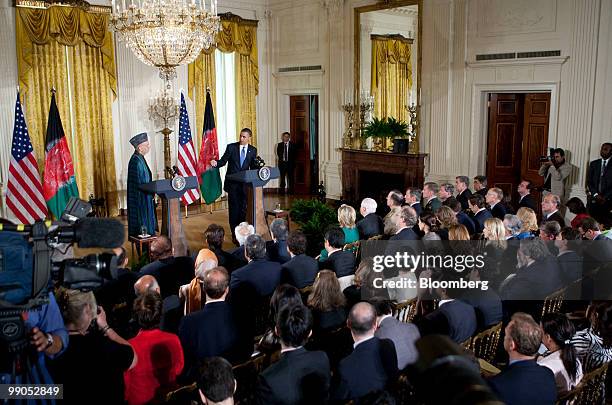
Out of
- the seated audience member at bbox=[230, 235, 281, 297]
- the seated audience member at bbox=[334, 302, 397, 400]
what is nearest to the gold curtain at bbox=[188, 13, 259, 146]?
the seated audience member at bbox=[230, 235, 281, 297]

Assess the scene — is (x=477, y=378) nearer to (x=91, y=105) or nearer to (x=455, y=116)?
(x=455, y=116)

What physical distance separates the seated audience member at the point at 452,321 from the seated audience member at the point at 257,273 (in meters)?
1.26

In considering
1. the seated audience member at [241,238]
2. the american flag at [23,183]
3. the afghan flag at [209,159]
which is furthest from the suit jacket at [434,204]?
the american flag at [23,183]

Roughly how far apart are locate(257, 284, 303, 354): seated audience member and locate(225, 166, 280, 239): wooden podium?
346cm

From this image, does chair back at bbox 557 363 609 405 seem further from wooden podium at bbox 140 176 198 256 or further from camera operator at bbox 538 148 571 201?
camera operator at bbox 538 148 571 201

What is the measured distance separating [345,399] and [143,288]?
1552mm

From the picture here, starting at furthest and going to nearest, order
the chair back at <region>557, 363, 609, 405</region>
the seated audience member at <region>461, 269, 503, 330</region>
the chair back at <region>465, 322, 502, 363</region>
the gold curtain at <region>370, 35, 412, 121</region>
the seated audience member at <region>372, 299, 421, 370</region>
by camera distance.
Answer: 1. the gold curtain at <region>370, 35, 412, 121</region>
2. the seated audience member at <region>461, 269, 503, 330</region>
3. the chair back at <region>465, 322, 502, 363</region>
4. the seated audience member at <region>372, 299, 421, 370</region>
5. the chair back at <region>557, 363, 609, 405</region>

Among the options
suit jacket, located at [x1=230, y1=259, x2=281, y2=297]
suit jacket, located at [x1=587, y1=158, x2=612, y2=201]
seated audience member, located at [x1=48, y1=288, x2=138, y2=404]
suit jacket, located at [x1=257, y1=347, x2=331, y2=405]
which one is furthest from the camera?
suit jacket, located at [x1=587, y1=158, x2=612, y2=201]

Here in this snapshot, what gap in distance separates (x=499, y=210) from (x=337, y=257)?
2903mm

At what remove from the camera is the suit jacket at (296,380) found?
288 centimetres

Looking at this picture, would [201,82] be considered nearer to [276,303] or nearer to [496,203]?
[496,203]

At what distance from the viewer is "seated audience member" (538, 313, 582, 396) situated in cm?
333

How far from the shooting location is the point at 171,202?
6.56 m

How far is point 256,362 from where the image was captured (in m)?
3.41
